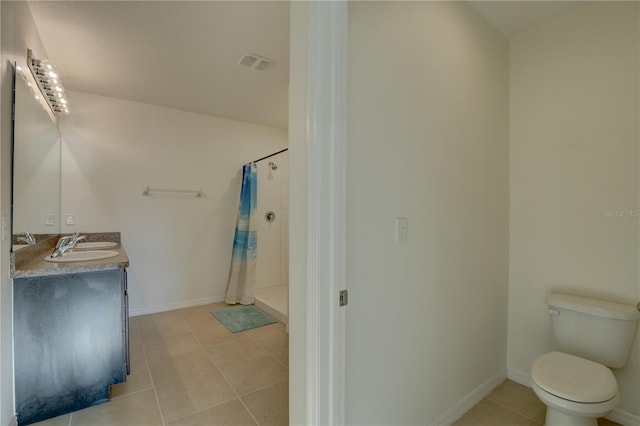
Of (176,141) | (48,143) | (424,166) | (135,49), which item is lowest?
(424,166)

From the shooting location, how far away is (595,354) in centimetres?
163

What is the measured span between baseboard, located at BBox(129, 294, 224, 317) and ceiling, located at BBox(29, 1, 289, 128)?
2322 mm

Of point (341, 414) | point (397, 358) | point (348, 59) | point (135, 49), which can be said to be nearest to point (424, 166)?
point (348, 59)

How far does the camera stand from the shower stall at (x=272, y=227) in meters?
4.13

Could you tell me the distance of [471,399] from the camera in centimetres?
179

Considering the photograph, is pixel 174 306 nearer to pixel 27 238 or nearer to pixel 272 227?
pixel 272 227

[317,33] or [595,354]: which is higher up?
[317,33]

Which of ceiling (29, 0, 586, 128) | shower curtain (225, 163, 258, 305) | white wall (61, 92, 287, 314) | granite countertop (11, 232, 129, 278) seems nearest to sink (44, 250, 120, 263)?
granite countertop (11, 232, 129, 278)

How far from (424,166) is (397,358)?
0.93m

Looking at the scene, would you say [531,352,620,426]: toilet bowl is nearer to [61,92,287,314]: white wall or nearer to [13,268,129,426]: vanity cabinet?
[13,268,129,426]: vanity cabinet

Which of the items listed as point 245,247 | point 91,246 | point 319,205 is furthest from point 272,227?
point 319,205

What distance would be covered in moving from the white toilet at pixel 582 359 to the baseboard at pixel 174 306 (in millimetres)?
3356

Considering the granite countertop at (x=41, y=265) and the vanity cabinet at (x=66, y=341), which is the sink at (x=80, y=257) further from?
the vanity cabinet at (x=66, y=341)

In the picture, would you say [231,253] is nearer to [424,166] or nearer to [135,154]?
[135,154]
